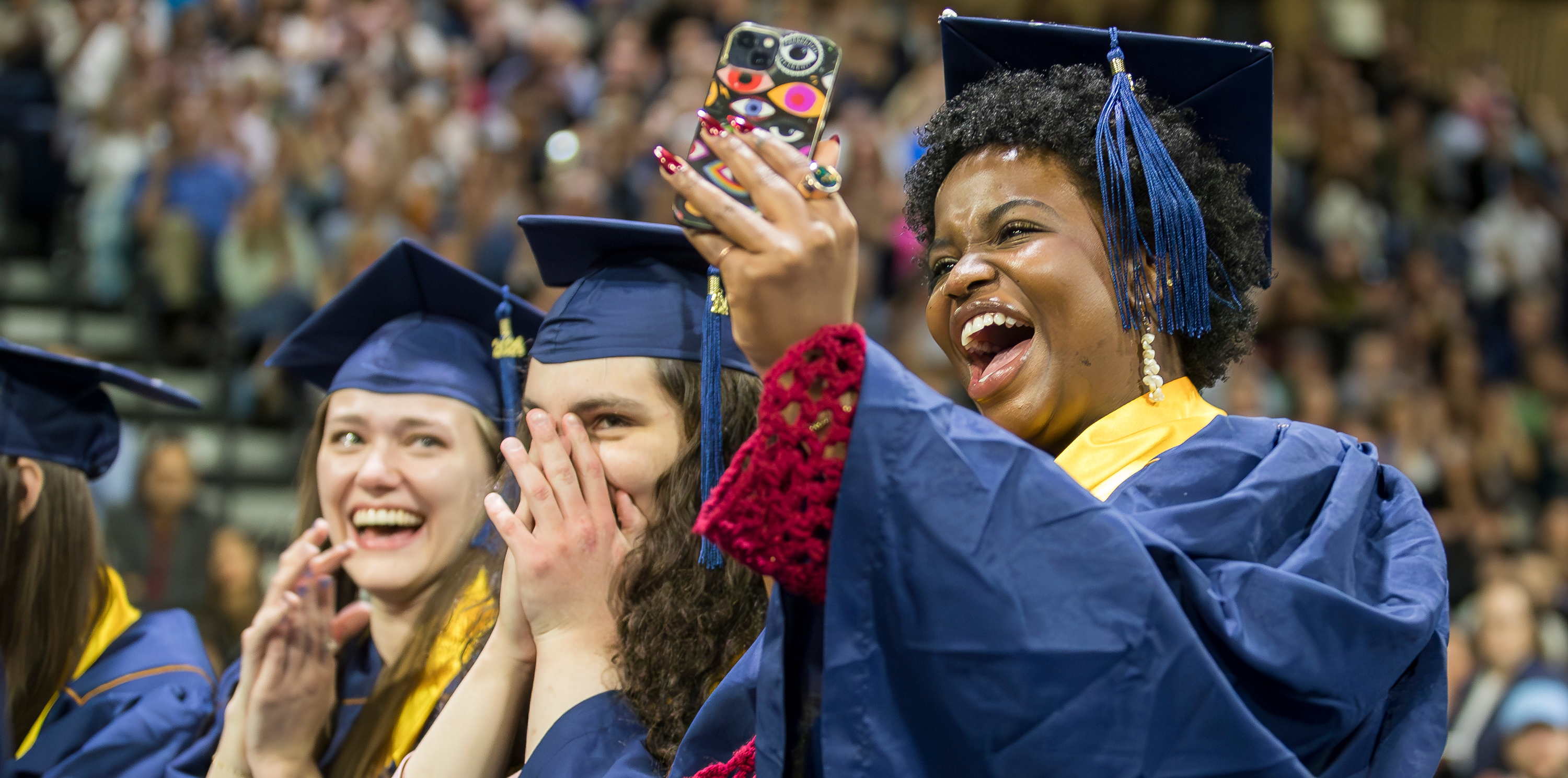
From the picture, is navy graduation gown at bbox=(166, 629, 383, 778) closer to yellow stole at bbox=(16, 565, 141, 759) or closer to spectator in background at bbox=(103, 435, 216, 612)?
yellow stole at bbox=(16, 565, 141, 759)

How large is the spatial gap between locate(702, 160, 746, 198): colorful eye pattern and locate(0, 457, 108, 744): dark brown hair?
2085 millimetres

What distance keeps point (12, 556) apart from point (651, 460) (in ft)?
5.01

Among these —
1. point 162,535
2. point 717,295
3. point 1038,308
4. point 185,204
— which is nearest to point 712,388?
point 717,295

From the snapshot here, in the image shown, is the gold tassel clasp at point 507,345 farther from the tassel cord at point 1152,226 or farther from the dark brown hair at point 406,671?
the tassel cord at point 1152,226

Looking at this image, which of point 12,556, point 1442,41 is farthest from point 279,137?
point 1442,41

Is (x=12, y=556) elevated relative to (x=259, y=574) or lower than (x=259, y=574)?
elevated

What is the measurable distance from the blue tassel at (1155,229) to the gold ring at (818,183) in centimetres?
64

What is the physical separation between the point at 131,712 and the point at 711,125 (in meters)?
1.99

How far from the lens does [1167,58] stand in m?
2.00

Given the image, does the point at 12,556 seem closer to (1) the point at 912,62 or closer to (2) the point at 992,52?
(2) the point at 992,52

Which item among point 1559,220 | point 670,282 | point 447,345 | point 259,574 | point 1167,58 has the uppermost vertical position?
point 1167,58

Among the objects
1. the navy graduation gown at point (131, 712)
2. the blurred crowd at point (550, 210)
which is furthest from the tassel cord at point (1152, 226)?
the blurred crowd at point (550, 210)

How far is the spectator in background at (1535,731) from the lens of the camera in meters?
5.09

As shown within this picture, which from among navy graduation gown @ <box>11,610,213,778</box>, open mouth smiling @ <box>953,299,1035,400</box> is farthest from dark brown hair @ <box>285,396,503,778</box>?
open mouth smiling @ <box>953,299,1035,400</box>
